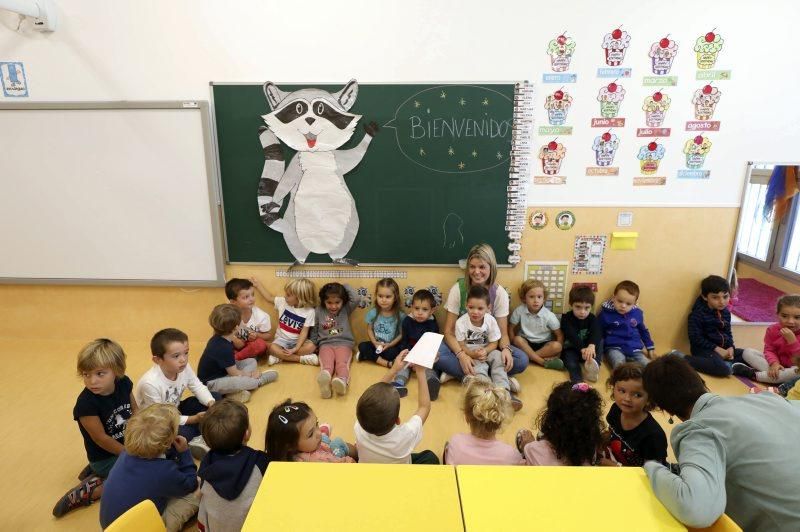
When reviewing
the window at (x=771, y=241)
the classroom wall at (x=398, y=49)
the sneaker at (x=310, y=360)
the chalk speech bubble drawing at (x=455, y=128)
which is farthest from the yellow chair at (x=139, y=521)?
the window at (x=771, y=241)

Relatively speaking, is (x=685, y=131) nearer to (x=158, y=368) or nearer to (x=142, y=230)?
(x=158, y=368)

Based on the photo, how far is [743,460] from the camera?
4.66 ft

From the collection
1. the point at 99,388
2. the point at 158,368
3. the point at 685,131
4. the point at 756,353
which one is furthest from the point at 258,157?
the point at 756,353

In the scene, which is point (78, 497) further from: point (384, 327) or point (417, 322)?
point (417, 322)

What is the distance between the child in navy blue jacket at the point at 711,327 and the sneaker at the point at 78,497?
12.4 ft

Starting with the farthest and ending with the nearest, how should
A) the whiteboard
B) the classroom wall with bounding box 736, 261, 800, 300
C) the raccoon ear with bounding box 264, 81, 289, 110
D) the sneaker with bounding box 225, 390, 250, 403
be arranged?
1. the classroom wall with bounding box 736, 261, 800, 300
2. the whiteboard
3. the raccoon ear with bounding box 264, 81, 289, 110
4. the sneaker with bounding box 225, 390, 250, 403

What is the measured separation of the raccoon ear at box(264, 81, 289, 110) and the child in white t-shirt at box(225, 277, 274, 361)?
1.29 metres

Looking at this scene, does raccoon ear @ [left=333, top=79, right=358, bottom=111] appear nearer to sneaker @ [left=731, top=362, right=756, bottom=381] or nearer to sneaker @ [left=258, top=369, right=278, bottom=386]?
sneaker @ [left=258, top=369, right=278, bottom=386]

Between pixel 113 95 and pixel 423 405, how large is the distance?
3.02m

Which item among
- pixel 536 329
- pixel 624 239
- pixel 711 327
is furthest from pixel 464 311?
pixel 711 327

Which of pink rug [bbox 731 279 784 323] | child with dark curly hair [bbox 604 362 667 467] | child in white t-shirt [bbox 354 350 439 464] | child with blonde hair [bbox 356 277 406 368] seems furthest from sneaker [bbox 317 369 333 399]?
pink rug [bbox 731 279 784 323]

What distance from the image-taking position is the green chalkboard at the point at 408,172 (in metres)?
3.30

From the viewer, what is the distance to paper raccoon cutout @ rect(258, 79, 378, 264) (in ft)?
10.9

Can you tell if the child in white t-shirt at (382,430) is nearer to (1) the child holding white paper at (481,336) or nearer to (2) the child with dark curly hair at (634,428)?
(2) the child with dark curly hair at (634,428)
